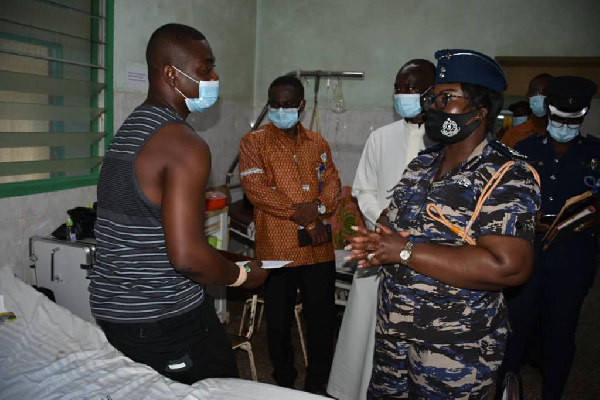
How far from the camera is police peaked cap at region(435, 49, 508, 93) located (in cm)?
150

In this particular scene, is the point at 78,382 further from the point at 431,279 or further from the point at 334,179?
the point at 334,179

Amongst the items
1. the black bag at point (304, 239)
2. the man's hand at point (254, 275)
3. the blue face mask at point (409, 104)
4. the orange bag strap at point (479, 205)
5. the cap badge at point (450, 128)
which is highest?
the blue face mask at point (409, 104)

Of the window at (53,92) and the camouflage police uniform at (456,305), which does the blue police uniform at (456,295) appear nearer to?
the camouflage police uniform at (456,305)

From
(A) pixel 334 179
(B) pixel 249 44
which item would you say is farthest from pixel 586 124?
(B) pixel 249 44

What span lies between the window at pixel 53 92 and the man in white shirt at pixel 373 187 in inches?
69.6

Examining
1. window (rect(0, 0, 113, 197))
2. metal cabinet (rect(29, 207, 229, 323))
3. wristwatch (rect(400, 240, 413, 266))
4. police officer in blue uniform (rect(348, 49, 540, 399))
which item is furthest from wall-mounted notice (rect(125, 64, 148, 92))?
wristwatch (rect(400, 240, 413, 266))

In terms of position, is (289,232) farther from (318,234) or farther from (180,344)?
(180,344)

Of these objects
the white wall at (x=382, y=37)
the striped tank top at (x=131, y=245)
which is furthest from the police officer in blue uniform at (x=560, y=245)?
the white wall at (x=382, y=37)

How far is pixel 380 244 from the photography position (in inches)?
57.6

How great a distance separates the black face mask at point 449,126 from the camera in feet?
5.04

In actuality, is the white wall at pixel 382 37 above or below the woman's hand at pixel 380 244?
above

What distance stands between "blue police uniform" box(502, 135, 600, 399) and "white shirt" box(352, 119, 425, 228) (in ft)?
2.19

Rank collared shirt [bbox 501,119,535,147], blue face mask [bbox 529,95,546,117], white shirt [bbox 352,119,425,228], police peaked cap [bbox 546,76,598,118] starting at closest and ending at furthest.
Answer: police peaked cap [bbox 546,76,598,118] < white shirt [bbox 352,119,425,228] < blue face mask [bbox 529,95,546,117] < collared shirt [bbox 501,119,535,147]

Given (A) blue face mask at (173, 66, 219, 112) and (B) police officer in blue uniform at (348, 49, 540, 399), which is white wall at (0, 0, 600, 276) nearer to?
(A) blue face mask at (173, 66, 219, 112)
